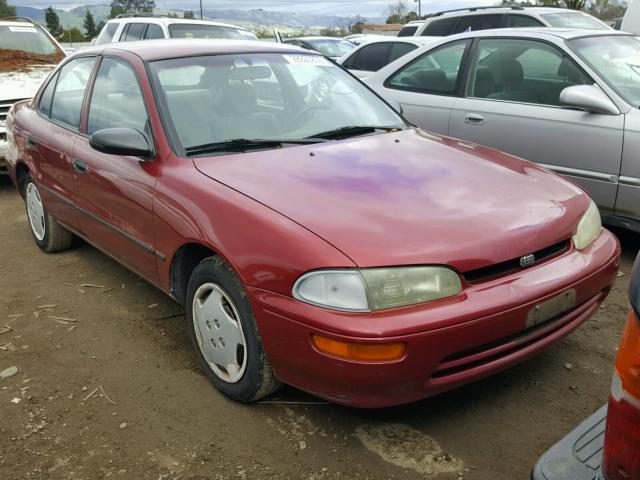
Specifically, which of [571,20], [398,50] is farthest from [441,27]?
[398,50]

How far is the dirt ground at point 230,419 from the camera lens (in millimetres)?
2471

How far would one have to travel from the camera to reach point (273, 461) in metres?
2.49

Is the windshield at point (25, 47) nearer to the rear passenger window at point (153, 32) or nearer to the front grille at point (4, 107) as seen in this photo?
the front grille at point (4, 107)

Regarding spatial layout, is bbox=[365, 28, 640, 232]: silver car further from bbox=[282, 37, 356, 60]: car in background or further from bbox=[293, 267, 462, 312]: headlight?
bbox=[282, 37, 356, 60]: car in background

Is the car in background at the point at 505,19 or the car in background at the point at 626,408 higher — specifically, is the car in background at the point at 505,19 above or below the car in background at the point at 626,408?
above

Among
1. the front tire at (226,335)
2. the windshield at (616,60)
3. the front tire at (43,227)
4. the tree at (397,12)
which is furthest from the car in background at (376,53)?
the tree at (397,12)

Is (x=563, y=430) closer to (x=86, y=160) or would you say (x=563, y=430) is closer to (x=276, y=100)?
(x=276, y=100)

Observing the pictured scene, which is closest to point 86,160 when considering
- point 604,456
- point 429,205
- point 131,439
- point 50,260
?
point 50,260

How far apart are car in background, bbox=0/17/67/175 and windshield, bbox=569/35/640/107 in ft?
17.4

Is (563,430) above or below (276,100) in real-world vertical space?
below

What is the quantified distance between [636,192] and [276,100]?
2.37 m

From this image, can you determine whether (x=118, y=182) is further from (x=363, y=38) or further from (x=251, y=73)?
(x=363, y=38)

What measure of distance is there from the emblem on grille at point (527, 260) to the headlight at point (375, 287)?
1.08ft

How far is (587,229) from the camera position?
9.49 ft
